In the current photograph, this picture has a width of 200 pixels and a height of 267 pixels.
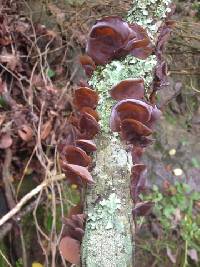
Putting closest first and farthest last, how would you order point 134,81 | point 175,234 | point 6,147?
point 134,81, point 6,147, point 175,234

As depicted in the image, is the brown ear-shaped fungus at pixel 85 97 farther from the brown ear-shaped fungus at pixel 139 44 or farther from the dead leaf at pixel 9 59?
the dead leaf at pixel 9 59

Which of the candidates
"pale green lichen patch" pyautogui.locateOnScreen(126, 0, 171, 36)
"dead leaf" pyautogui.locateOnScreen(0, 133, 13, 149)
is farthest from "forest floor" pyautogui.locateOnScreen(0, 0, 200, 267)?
"pale green lichen patch" pyautogui.locateOnScreen(126, 0, 171, 36)

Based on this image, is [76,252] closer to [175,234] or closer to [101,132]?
[101,132]

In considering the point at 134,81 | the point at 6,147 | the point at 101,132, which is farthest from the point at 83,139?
the point at 6,147

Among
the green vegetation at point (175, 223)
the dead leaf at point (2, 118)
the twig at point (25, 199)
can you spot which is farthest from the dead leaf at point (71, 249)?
the green vegetation at point (175, 223)

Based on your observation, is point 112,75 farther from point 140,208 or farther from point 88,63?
point 140,208

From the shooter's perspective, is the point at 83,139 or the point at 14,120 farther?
the point at 14,120

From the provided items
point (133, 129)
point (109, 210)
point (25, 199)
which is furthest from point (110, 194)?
point (25, 199)
